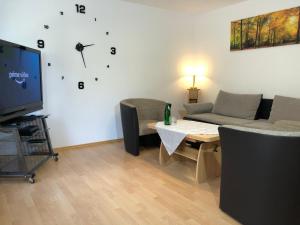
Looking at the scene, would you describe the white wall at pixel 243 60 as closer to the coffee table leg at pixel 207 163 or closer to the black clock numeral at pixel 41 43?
the coffee table leg at pixel 207 163

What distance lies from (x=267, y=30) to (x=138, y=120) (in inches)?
95.8

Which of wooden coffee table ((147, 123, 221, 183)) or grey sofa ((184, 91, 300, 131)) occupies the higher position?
grey sofa ((184, 91, 300, 131))

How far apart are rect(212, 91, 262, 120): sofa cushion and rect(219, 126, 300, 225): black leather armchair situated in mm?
2087

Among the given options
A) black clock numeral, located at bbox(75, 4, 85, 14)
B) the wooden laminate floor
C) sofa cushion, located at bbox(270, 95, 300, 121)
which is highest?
black clock numeral, located at bbox(75, 4, 85, 14)

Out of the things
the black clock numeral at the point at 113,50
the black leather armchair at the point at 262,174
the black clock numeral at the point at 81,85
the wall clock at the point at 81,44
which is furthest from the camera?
the black clock numeral at the point at 113,50

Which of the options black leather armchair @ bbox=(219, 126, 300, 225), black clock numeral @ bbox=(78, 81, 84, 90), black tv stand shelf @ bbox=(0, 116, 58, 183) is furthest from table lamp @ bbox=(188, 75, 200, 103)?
black leather armchair @ bbox=(219, 126, 300, 225)

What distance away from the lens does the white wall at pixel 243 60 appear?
142 inches

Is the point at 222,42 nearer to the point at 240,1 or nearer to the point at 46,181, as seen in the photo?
the point at 240,1

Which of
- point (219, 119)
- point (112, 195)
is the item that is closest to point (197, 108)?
point (219, 119)

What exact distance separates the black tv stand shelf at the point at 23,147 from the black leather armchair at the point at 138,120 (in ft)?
3.42

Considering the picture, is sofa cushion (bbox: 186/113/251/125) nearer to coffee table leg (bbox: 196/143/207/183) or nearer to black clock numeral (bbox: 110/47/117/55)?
coffee table leg (bbox: 196/143/207/183)

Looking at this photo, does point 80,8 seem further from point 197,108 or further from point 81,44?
point 197,108

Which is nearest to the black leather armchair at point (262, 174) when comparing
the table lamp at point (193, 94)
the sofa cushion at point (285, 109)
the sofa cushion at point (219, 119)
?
the sofa cushion at point (219, 119)

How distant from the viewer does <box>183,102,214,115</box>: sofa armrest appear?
4133 millimetres
